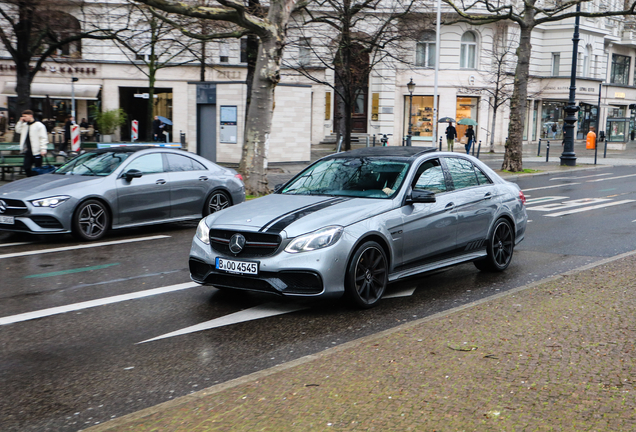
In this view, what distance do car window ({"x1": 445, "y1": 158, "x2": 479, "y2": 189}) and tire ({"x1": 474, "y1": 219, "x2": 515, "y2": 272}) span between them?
2.08 ft

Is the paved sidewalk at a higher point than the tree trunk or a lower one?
lower

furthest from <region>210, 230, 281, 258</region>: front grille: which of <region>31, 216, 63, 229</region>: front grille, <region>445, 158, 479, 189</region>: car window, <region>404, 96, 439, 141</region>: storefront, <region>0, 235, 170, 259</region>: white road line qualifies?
<region>404, 96, 439, 141</region>: storefront

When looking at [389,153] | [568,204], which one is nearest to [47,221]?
[389,153]

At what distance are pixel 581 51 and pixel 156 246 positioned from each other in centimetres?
5092

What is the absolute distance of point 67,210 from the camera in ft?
35.3

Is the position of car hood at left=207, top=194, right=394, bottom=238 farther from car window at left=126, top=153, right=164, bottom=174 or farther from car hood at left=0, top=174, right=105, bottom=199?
car window at left=126, top=153, right=164, bottom=174

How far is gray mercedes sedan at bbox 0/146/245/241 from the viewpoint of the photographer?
10.7 m

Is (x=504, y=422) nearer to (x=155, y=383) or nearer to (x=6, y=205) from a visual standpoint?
(x=155, y=383)

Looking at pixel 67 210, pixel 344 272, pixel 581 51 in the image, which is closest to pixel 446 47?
pixel 581 51

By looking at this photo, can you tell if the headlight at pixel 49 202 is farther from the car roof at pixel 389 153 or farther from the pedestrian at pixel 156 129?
the pedestrian at pixel 156 129

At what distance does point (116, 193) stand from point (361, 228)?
19.3ft

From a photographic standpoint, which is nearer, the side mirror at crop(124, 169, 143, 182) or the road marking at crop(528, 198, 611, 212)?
the side mirror at crop(124, 169, 143, 182)

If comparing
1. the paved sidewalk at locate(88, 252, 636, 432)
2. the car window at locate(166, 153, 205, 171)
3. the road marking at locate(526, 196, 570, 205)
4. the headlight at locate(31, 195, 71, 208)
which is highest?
the car window at locate(166, 153, 205, 171)

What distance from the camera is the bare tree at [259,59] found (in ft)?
51.2
